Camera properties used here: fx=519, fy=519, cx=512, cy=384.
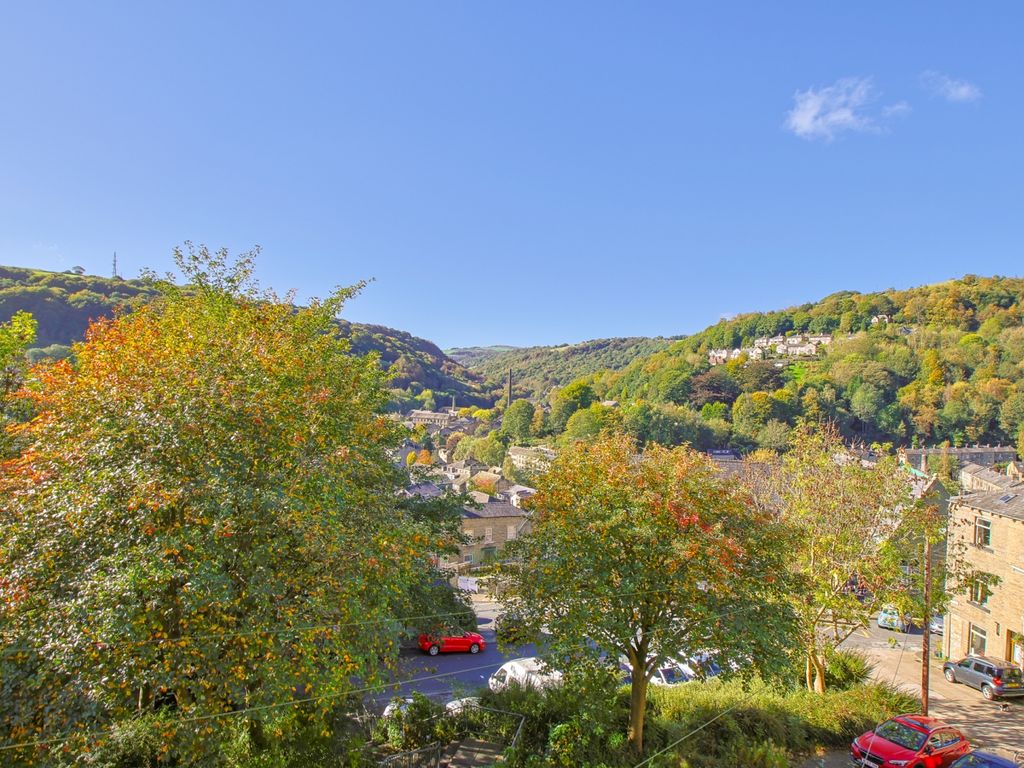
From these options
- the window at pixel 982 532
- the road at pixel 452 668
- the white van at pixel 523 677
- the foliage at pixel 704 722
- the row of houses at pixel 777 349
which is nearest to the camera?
the foliage at pixel 704 722

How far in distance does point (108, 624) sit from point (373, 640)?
335cm

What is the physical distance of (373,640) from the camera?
780cm

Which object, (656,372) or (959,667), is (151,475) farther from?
(656,372)

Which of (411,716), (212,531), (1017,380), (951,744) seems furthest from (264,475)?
(1017,380)

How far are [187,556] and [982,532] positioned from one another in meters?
26.3

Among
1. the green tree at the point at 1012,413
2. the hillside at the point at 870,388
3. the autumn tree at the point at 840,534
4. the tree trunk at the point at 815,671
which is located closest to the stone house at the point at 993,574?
the autumn tree at the point at 840,534

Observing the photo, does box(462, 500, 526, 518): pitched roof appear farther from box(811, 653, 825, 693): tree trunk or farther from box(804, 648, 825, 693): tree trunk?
box(811, 653, 825, 693): tree trunk

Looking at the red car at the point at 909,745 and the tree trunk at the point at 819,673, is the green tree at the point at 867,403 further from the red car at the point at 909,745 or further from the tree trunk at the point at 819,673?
the red car at the point at 909,745

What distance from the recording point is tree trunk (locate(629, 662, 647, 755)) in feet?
36.2

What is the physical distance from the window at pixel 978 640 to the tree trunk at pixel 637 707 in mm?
17394

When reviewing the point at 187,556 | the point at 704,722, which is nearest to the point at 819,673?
the point at 704,722

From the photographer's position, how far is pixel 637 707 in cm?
1122

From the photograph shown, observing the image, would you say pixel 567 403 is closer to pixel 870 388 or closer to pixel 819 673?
pixel 870 388

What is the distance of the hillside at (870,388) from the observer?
3514 inches
